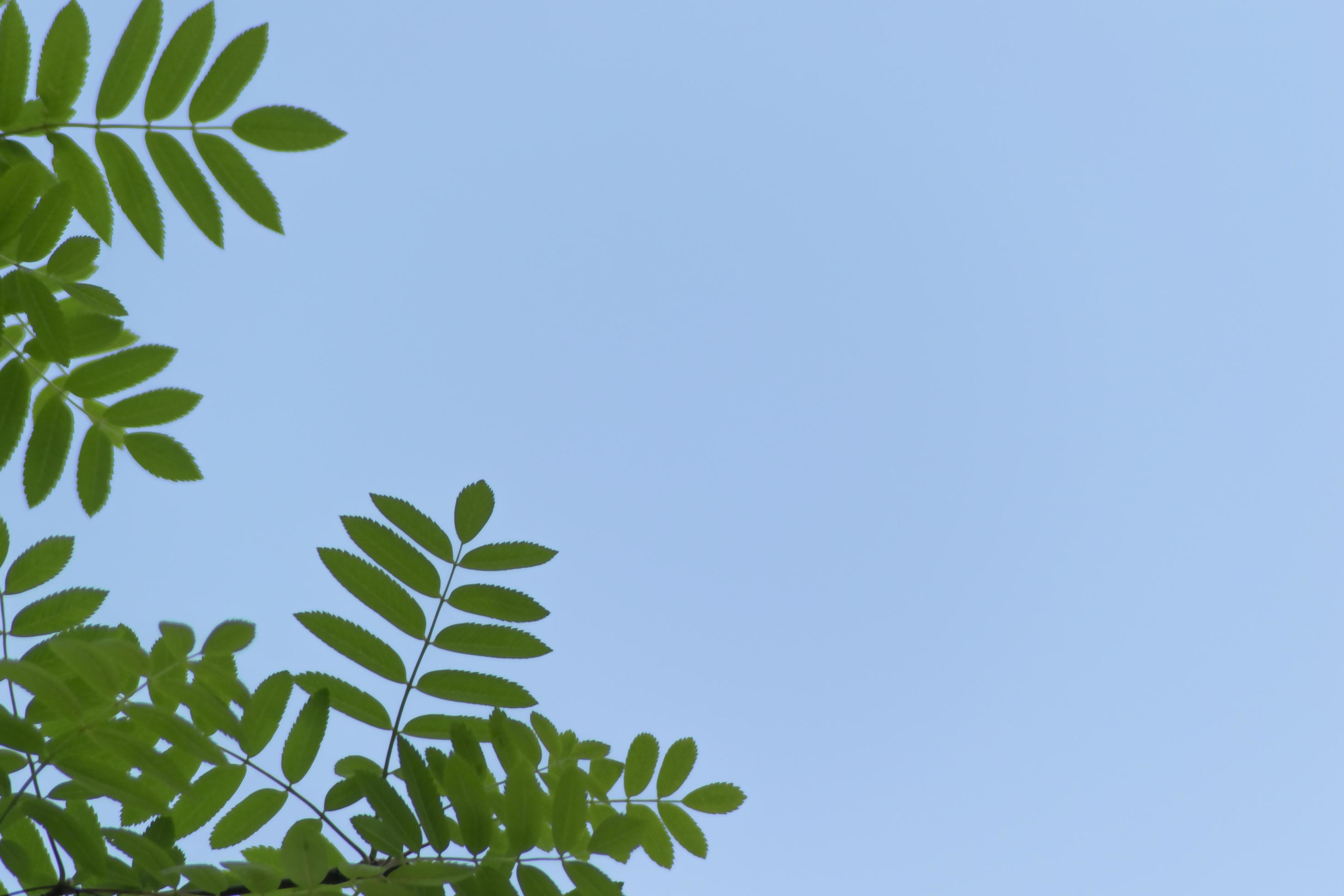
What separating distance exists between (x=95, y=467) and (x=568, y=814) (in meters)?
1.63

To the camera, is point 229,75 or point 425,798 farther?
point 229,75

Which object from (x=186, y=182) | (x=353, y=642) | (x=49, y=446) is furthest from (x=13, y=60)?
(x=353, y=642)

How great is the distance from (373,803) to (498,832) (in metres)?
0.28

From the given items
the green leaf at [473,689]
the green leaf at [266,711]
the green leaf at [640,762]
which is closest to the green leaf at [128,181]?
the green leaf at [266,711]

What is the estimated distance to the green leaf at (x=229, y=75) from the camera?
2.58 m

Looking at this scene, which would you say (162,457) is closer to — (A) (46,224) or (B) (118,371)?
(B) (118,371)

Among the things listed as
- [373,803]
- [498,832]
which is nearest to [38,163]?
[373,803]

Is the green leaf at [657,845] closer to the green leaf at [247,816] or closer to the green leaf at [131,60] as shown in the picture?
the green leaf at [247,816]

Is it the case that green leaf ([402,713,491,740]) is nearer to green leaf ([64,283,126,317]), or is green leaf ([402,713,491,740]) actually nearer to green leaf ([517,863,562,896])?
green leaf ([517,863,562,896])

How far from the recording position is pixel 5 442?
248 centimetres

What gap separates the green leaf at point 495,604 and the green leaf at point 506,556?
3.7 inches

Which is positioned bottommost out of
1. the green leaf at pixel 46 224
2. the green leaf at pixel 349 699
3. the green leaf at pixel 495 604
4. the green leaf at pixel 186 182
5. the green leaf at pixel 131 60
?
the green leaf at pixel 349 699

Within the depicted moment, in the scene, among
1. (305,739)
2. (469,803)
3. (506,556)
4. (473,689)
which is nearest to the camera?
(469,803)

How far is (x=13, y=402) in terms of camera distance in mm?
2518
